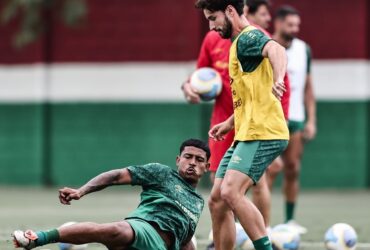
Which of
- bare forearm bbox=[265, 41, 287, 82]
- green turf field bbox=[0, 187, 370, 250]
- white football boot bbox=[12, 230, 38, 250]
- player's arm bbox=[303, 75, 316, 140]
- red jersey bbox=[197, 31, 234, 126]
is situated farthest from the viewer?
player's arm bbox=[303, 75, 316, 140]

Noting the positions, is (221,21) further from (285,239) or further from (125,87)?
(125,87)

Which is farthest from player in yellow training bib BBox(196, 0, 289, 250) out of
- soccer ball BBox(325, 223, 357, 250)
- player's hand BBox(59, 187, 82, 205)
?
soccer ball BBox(325, 223, 357, 250)

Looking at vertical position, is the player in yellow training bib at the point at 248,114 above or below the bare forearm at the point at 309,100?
above

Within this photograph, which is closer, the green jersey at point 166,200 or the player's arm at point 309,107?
the green jersey at point 166,200

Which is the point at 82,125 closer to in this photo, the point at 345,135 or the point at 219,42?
the point at 345,135

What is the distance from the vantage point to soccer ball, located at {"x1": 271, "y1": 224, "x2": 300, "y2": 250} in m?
10.8

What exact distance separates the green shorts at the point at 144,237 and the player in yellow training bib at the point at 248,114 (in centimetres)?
60

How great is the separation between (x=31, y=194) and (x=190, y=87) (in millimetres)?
9940

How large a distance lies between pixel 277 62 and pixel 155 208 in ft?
4.61

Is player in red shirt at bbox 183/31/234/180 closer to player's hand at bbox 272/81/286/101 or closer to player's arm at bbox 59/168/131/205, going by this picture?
player's arm at bbox 59/168/131/205

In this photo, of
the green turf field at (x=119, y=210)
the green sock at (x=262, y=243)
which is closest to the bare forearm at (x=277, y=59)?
the green sock at (x=262, y=243)

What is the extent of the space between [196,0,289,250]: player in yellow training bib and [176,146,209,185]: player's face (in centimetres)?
20

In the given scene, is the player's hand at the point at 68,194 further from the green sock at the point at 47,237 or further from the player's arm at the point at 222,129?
the player's arm at the point at 222,129

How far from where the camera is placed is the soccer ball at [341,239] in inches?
419
